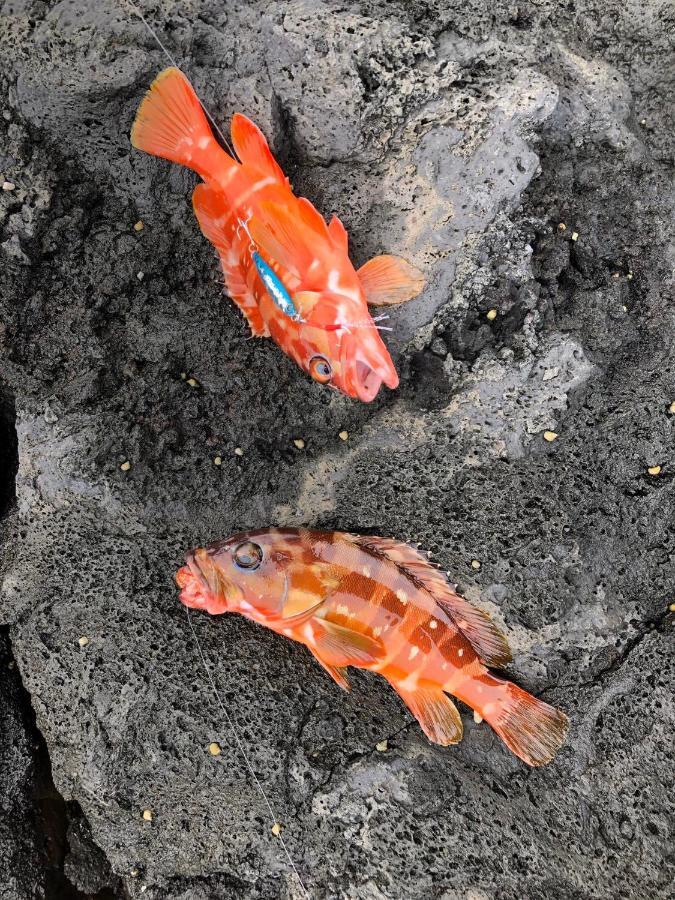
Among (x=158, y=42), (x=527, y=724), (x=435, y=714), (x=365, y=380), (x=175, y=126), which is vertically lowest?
(x=527, y=724)

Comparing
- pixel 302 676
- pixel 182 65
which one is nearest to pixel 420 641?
pixel 302 676

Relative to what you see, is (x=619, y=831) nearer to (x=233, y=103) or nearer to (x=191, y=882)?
(x=191, y=882)

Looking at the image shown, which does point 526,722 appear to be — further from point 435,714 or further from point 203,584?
point 203,584

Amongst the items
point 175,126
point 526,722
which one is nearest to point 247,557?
point 526,722

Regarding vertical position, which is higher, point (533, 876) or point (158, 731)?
point (158, 731)

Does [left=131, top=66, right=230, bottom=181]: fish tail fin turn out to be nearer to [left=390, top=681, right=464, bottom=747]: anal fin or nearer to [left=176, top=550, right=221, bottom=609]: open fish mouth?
[left=176, top=550, right=221, bottom=609]: open fish mouth
